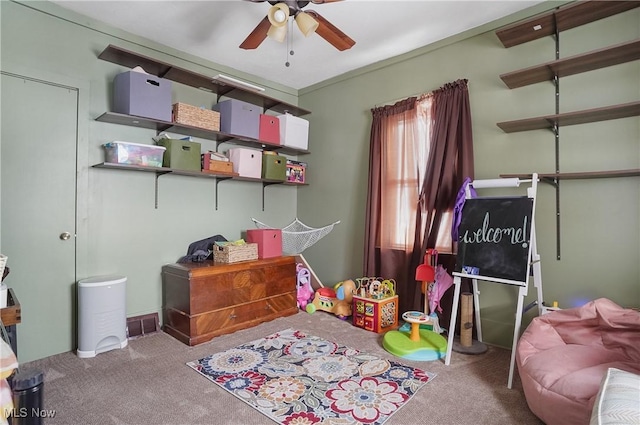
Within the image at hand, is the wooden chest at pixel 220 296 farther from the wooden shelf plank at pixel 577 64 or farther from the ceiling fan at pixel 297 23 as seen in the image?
the wooden shelf plank at pixel 577 64

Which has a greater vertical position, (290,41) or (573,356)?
(290,41)

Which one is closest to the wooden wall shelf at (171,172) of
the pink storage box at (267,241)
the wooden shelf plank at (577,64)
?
the pink storage box at (267,241)

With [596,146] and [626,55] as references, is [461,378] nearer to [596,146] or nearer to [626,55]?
[596,146]

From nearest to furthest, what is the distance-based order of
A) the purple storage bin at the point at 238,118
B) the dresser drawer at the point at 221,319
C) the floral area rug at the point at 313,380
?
1. the floral area rug at the point at 313,380
2. the dresser drawer at the point at 221,319
3. the purple storage bin at the point at 238,118

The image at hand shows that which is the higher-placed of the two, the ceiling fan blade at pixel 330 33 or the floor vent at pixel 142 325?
the ceiling fan blade at pixel 330 33

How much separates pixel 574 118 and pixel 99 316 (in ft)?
11.8

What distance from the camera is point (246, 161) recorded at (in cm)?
345

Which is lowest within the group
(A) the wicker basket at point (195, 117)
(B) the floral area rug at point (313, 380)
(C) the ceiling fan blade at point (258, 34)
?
(B) the floral area rug at point (313, 380)

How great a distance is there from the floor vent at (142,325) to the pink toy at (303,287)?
4.55ft

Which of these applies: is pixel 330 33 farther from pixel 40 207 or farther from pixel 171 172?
pixel 40 207

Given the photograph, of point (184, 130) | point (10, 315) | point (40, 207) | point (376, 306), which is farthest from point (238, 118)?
point (10, 315)

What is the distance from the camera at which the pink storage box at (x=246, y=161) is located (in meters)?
3.40

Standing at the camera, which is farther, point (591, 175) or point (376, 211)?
point (376, 211)

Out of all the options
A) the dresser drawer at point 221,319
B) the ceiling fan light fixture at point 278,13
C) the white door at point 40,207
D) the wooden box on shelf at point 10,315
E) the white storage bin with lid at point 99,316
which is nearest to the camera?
the wooden box on shelf at point 10,315
